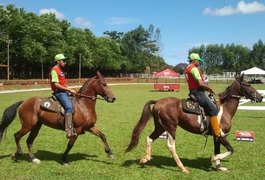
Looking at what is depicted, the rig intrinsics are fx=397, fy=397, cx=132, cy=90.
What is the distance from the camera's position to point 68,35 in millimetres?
90688

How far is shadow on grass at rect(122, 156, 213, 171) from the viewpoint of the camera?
10094mm

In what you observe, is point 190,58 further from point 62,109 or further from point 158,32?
point 158,32

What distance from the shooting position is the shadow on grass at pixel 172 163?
33.1 feet

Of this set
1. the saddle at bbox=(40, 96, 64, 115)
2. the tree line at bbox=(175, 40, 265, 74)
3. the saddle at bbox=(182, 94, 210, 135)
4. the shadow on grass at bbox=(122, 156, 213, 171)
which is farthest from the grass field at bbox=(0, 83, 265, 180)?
the tree line at bbox=(175, 40, 265, 74)

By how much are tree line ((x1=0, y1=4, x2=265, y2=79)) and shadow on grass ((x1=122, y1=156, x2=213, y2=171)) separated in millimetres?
4502

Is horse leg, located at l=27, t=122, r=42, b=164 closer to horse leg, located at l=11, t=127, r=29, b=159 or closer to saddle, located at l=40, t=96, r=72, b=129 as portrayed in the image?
horse leg, located at l=11, t=127, r=29, b=159

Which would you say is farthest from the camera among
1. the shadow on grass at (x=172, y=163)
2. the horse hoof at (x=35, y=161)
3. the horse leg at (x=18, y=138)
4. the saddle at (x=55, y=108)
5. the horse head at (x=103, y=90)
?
the horse head at (x=103, y=90)

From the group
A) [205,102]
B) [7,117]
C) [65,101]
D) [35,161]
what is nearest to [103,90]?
[65,101]

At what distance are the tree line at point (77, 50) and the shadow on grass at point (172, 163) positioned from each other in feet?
14.8

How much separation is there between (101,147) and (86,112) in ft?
7.51

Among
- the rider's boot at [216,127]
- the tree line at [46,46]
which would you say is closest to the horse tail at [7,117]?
the rider's boot at [216,127]

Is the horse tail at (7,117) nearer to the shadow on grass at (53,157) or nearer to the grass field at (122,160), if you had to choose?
the grass field at (122,160)

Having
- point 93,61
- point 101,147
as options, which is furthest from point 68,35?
point 101,147

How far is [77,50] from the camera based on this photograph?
91.5 meters
